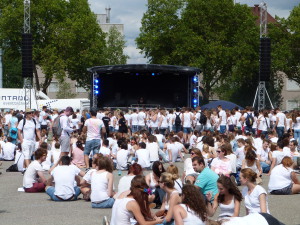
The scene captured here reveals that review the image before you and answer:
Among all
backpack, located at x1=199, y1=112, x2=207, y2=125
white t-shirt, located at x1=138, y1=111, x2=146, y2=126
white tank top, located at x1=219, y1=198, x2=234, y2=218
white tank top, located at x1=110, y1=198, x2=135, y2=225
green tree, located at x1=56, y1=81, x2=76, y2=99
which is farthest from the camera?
green tree, located at x1=56, y1=81, x2=76, y2=99

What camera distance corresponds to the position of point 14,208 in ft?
44.3

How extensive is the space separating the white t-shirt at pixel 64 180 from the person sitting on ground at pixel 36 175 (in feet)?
3.58

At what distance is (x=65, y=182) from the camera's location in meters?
14.1

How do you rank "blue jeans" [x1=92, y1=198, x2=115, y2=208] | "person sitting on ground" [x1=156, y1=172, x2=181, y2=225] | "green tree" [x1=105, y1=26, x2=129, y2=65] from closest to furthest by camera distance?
"person sitting on ground" [x1=156, y1=172, x2=181, y2=225] < "blue jeans" [x1=92, y1=198, x2=115, y2=208] < "green tree" [x1=105, y1=26, x2=129, y2=65]

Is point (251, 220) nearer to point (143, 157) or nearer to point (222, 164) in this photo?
point (222, 164)

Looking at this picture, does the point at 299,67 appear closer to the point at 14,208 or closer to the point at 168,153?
the point at 168,153

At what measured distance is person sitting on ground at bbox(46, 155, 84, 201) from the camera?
553 inches

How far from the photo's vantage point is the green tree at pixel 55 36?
68.8 m

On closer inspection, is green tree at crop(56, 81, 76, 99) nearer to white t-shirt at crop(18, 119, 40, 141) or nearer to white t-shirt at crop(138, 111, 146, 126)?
white t-shirt at crop(138, 111, 146, 126)

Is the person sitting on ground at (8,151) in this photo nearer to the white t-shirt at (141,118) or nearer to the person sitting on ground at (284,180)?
the white t-shirt at (141,118)

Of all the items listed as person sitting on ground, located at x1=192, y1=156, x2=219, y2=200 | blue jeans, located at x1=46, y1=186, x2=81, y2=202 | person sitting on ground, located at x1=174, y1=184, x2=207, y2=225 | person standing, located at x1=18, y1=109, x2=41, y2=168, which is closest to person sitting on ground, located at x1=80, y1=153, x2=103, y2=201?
blue jeans, located at x1=46, y1=186, x2=81, y2=202

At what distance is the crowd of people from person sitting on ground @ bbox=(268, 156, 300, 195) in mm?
20

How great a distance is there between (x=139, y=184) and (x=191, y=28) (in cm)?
6060

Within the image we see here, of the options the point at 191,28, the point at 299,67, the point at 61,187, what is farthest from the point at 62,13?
the point at 61,187
